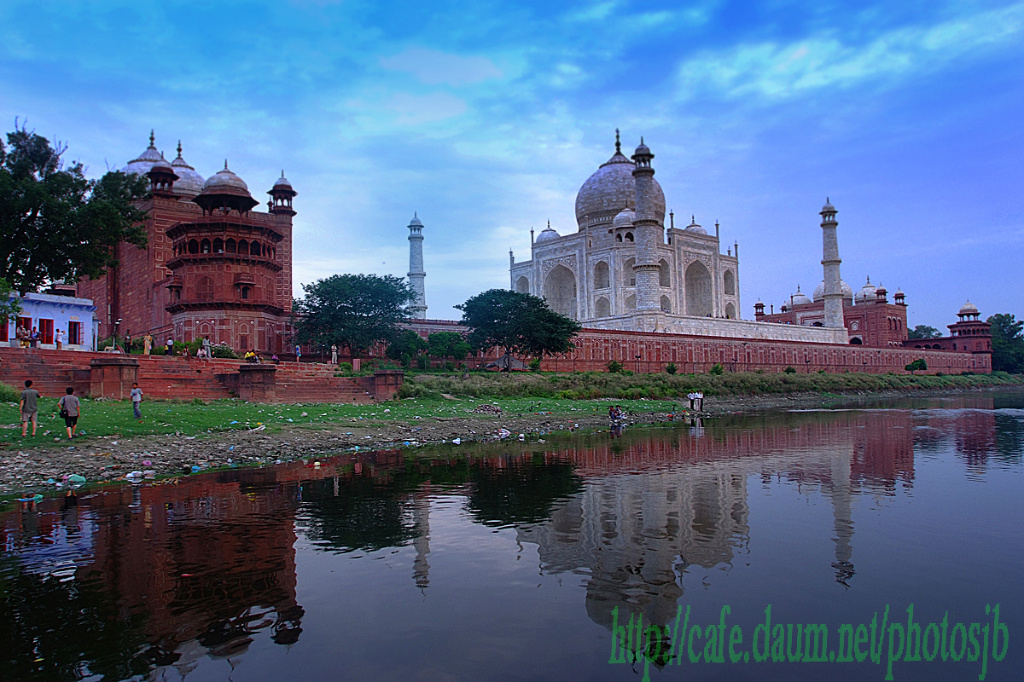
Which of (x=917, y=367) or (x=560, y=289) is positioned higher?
(x=560, y=289)

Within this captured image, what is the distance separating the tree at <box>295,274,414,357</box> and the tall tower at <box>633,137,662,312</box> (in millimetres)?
21206

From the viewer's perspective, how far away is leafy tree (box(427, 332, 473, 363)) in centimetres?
3606

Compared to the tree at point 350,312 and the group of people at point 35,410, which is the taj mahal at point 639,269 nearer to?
the tree at point 350,312

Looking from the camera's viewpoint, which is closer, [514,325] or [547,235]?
[514,325]

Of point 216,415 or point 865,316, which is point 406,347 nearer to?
point 216,415

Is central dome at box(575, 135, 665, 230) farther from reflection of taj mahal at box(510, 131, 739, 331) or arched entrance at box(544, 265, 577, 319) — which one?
arched entrance at box(544, 265, 577, 319)

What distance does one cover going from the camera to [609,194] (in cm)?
5750

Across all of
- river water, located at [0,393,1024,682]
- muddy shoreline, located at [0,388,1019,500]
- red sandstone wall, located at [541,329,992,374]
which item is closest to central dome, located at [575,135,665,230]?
red sandstone wall, located at [541,329,992,374]

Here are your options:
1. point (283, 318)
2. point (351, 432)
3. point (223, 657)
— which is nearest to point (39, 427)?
point (351, 432)

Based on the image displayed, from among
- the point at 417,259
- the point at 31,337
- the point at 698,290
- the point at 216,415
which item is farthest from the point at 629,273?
the point at 216,415

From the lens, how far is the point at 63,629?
5414mm

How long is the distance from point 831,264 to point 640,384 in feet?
109

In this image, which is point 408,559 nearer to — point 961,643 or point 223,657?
point 223,657

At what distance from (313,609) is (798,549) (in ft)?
15.7
